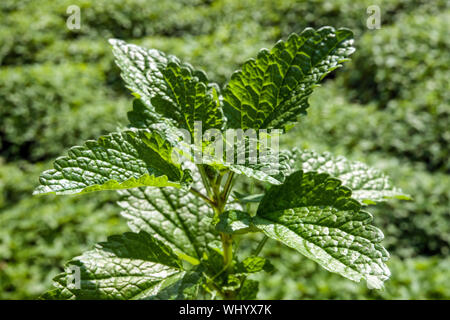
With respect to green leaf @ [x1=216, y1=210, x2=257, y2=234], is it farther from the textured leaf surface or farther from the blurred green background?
the blurred green background

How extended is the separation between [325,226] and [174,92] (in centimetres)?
29

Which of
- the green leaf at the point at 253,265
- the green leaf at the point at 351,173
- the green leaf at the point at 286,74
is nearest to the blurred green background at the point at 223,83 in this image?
the green leaf at the point at 351,173

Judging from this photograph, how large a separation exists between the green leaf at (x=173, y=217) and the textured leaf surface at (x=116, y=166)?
6.5 inches

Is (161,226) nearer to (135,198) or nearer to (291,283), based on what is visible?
(135,198)

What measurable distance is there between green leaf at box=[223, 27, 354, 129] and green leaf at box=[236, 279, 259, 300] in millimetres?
264

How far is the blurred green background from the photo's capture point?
8.38ft

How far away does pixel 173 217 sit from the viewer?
77 cm

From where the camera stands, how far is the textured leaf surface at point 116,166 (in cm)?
53

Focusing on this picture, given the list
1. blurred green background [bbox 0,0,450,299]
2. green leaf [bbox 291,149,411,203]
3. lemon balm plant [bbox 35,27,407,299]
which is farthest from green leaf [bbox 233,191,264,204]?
blurred green background [bbox 0,0,450,299]

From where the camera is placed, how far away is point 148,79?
66cm

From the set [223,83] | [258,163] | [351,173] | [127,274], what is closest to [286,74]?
[258,163]

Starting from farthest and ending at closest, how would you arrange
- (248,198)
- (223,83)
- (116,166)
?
(223,83)
(248,198)
(116,166)

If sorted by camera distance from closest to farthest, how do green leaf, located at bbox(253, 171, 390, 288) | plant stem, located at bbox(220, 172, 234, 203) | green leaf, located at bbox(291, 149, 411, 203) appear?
green leaf, located at bbox(253, 171, 390, 288), plant stem, located at bbox(220, 172, 234, 203), green leaf, located at bbox(291, 149, 411, 203)

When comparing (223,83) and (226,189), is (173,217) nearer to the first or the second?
(226,189)
